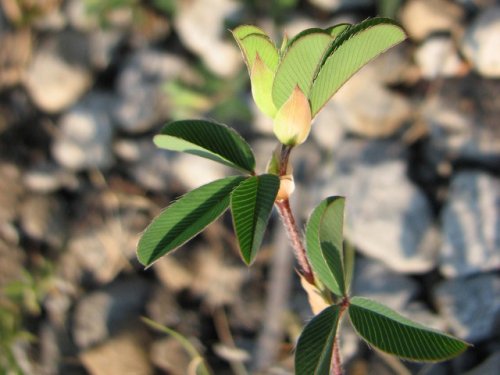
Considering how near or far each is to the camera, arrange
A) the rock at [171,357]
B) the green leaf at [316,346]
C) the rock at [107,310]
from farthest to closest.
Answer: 1. the rock at [107,310]
2. the rock at [171,357]
3. the green leaf at [316,346]

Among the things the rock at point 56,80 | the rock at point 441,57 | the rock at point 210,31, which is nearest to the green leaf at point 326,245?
the rock at point 441,57

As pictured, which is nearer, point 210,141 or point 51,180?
point 210,141

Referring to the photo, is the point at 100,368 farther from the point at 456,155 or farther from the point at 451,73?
the point at 451,73

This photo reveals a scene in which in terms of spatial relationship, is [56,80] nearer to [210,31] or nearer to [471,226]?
[210,31]

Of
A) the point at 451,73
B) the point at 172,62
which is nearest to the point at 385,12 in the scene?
the point at 451,73

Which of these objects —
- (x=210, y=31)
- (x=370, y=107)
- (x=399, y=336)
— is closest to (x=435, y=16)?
(x=370, y=107)

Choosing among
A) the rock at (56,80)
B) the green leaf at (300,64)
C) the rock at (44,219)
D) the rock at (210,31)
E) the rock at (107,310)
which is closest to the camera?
the green leaf at (300,64)

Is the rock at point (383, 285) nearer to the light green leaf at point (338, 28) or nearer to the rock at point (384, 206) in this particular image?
the rock at point (384, 206)

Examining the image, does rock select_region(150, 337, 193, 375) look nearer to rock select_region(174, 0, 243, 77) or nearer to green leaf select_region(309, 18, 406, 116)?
rock select_region(174, 0, 243, 77)
